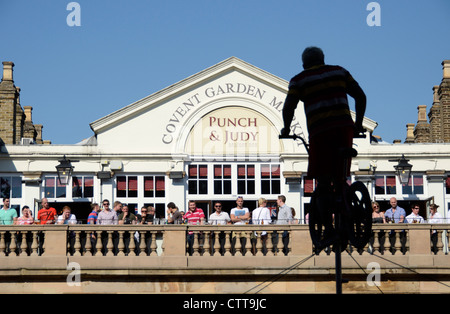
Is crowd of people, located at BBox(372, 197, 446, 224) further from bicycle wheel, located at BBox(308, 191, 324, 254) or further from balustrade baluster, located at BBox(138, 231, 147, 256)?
bicycle wheel, located at BBox(308, 191, 324, 254)

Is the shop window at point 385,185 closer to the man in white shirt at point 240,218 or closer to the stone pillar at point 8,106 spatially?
the man in white shirt at point 240,218

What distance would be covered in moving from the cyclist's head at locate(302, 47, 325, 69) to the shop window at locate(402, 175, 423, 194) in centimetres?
1717

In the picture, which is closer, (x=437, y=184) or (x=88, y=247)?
(x=88, y=247)

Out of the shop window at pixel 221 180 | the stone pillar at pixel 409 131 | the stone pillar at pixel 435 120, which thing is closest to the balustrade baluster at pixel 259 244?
the shop window at pixel 221 180

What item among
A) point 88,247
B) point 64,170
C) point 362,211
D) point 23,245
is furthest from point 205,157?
point 362,211

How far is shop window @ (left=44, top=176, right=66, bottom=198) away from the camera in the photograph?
2369 cm

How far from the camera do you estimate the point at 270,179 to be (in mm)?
24203

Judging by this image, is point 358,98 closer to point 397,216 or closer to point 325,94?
point 325,94

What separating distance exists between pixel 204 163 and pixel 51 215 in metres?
7.63

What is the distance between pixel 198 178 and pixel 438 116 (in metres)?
14.4

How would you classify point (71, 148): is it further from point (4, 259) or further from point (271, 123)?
point (4, 259)

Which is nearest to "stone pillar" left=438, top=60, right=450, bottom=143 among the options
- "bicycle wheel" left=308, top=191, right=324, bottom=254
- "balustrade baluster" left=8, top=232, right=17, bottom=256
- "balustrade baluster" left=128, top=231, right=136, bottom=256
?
"balustrade baluster" left=128, top=231, right=136, bottom=256

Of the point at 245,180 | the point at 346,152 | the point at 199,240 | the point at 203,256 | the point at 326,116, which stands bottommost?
the point at 203,256

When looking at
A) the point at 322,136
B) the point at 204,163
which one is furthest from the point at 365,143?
the point at 322,136
